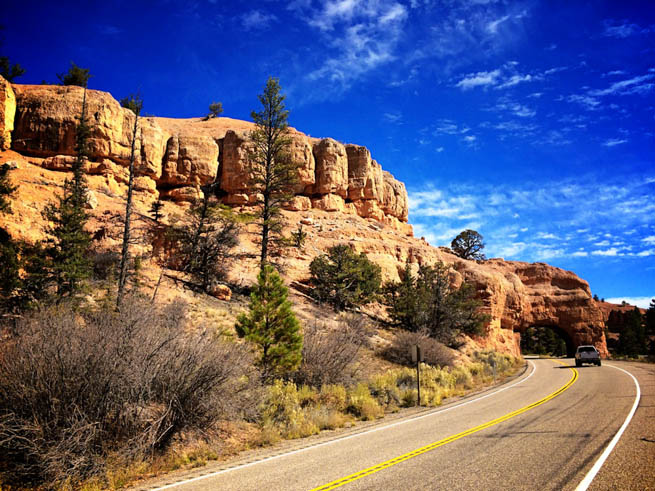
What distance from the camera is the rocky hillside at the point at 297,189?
3869cm

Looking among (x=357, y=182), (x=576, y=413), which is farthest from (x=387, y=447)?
(x=357, y=182)

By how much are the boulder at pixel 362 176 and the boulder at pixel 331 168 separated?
1177mm

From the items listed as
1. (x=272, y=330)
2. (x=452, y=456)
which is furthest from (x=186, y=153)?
(x=452, y=456)

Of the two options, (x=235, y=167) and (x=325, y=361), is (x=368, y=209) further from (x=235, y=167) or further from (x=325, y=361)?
(x=325, y=361)

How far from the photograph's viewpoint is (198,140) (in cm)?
5019

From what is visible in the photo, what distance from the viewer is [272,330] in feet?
46.0

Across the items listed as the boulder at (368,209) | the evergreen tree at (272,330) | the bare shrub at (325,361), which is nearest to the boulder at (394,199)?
the boulder at (368,209)

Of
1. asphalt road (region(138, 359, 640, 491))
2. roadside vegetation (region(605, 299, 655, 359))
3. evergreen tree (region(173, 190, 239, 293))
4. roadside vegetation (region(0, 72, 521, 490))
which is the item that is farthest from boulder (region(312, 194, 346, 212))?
asphalt road (region(138, 359, 640, 491))

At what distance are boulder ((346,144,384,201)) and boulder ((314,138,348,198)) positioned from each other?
46.4 inches

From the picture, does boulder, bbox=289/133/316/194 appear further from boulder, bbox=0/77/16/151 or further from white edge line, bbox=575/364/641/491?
white edge line, bbox=575/364/641/491

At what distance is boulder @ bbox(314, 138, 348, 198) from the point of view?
56.1 metres

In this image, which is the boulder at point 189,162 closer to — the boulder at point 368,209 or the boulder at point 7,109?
the boulder at point 7,109

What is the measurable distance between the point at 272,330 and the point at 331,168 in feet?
147

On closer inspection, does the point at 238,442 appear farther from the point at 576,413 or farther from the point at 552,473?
the point at 576,413
